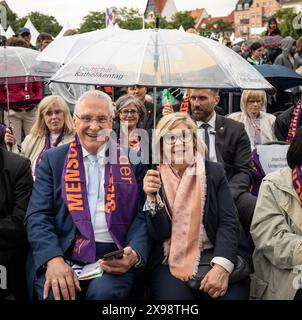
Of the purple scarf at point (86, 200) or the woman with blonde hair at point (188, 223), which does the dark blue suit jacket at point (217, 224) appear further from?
the purple scarf at point (86, 200)

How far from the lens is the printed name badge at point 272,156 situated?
175 inches

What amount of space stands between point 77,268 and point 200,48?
66.7 inches

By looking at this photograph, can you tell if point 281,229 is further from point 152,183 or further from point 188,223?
point 152,183

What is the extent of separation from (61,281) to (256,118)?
13.0 feet

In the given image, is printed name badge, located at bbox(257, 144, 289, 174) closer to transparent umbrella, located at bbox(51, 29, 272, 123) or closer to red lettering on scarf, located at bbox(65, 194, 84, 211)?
transparent umbrella, located at bbox(51, 29, 272, 123)

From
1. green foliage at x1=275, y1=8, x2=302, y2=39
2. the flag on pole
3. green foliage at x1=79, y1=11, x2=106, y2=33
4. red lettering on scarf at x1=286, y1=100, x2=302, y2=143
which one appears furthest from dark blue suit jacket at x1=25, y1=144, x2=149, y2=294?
green foliage at x1=79, y1=11, x2=106, y2=33

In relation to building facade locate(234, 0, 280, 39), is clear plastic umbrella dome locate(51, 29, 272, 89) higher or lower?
lower

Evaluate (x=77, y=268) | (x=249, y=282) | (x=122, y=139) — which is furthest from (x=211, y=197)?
(x=122, y=139)

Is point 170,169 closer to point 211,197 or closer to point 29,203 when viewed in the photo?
point 211,197

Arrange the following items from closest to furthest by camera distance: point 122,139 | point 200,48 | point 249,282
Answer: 1. point 249,282
2. point 200,48
3. point 122,139

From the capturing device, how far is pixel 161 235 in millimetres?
3271

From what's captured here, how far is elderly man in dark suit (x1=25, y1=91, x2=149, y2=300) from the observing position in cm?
309

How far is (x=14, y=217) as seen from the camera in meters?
3.34

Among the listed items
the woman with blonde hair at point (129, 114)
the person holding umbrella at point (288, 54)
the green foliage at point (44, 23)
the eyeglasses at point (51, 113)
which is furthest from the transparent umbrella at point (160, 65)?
the green foliage at point (44, 23)
